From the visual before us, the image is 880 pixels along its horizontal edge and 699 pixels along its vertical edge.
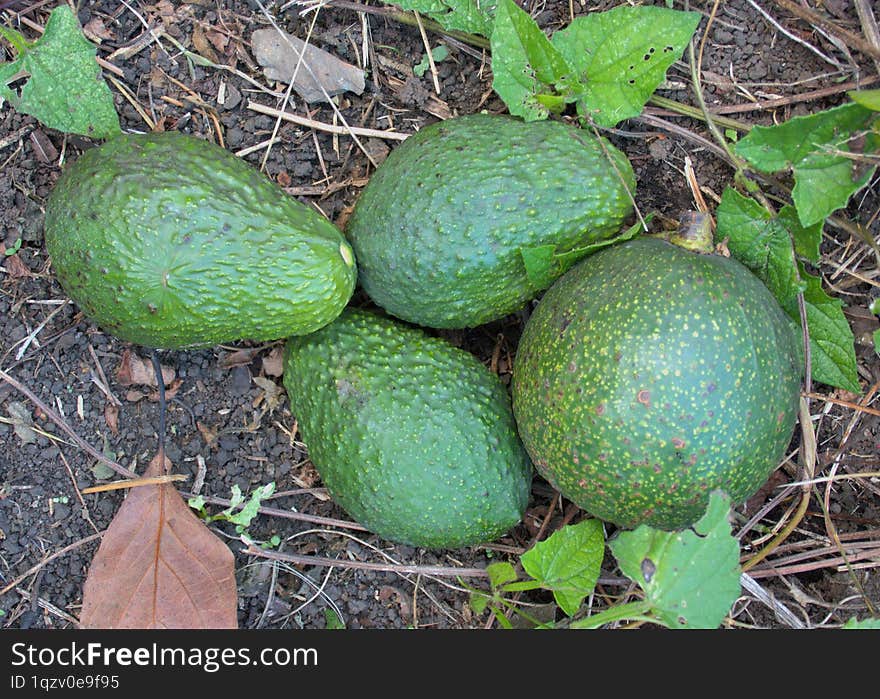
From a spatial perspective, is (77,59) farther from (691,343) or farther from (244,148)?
(691,343)

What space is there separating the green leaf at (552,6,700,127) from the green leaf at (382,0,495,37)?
0.23 metres

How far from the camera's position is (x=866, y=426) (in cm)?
277

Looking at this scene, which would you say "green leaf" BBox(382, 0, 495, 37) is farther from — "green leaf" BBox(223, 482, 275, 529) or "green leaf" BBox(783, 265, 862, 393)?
"green leaf" BBox(223, 482, 275, 529)

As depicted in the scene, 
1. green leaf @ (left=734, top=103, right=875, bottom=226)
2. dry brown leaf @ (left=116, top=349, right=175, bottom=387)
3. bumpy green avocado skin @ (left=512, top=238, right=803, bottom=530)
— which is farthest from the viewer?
dry brown leaf @ (left=116, top=349, right=175, bottom=387)

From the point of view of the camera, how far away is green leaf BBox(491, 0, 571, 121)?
2521 mm

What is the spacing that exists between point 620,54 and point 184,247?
Answer: 1451 mm

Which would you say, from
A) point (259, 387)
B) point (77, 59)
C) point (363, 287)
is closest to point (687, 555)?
point (363, 287)

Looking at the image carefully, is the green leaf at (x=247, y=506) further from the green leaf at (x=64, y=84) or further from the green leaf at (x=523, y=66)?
the green leaf at (x=523, y=66)

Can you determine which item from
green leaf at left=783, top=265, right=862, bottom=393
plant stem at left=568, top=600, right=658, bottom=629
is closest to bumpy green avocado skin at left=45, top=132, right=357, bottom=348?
plant stem at left=568, top=600, right=658, bottom=629

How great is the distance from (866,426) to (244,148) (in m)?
2.31

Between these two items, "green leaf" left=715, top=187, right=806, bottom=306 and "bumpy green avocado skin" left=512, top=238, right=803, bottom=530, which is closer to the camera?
"bumpy green avocado skin" left=512, top=238, right=803, bottom=530

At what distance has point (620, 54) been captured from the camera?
257 centimetres

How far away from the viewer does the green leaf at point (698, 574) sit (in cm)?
223

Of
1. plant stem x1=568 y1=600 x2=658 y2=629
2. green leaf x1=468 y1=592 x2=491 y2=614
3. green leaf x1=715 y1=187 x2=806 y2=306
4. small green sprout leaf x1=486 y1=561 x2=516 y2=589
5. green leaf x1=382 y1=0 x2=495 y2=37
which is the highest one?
green leaf x1=382 y1=0 x2=495 y2=37
